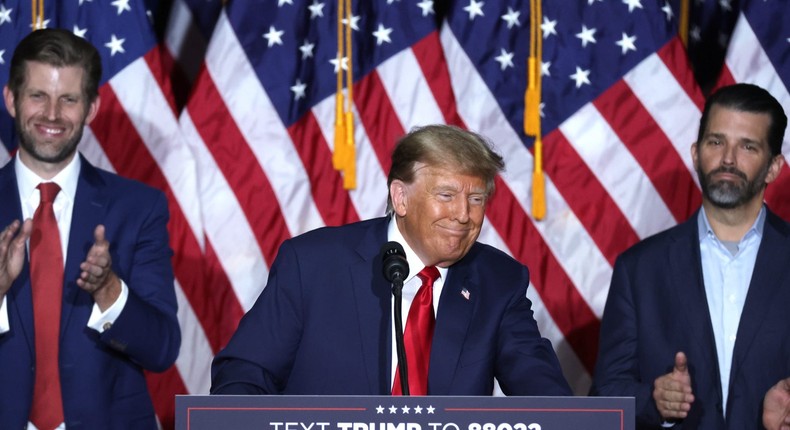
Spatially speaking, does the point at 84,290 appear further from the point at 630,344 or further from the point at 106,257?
the point at 630,344

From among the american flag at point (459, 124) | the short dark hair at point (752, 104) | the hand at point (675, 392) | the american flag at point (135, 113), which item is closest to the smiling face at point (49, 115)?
the american flag at point (135, 113)

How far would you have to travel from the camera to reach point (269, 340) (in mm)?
2963

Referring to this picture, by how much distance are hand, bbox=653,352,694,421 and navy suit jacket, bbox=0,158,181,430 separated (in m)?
1.45

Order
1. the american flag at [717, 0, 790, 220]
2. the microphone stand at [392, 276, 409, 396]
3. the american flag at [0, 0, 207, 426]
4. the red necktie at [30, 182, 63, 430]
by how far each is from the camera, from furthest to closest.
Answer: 1. the american flag at [717, 0, 790, 220]
2. the american flag at [0, 0, 207, 426]
3. the red necktie at [30, 182, 63, 430]
4. the microphone stand at [392, 276, 409, 396]

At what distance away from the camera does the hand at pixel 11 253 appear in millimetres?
3332

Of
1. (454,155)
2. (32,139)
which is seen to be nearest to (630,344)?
(454,155)

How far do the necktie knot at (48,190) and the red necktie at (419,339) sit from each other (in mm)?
1308

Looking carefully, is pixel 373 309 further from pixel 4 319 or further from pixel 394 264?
pixel 4 319

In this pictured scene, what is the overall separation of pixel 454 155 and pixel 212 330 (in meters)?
2.01

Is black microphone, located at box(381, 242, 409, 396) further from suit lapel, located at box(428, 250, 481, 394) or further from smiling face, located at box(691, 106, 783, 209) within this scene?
smiling face, located at box(691, 106, 783, 209)

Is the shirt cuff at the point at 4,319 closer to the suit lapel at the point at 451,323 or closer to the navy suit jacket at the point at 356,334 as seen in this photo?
the navy suit jacket at the point at 356,334

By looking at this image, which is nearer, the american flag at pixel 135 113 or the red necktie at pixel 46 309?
the red necktie at pixel 46 309

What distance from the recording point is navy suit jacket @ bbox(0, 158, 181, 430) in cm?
353

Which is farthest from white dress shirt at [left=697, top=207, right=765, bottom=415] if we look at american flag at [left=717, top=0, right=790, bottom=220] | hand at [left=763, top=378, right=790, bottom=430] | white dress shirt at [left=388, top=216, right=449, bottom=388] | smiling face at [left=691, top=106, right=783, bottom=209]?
white dress shirt at [left=388, top=216, right=449, bottom=388]
